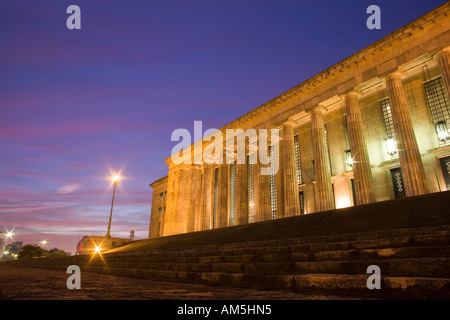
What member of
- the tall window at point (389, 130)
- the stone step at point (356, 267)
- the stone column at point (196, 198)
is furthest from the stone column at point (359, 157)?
the stone column at point (196, 198)

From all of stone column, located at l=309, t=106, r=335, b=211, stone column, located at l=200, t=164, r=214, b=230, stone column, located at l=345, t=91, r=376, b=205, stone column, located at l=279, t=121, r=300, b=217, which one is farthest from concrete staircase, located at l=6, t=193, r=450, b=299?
stone column, located at l=200, t=164, r=214, b=230

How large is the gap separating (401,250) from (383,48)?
14.9 m

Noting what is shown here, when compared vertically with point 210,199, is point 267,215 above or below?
below

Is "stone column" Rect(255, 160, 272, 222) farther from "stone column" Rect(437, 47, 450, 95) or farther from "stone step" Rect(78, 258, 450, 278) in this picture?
"stone step" Rect(78, 258, 450, 278)

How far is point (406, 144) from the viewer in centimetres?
1365

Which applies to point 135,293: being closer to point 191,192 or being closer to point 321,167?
point 321,167

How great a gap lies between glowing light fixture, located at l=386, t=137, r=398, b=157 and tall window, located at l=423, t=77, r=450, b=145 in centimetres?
243

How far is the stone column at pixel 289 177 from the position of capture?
60.2ft

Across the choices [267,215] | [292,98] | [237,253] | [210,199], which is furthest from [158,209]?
[237,253]

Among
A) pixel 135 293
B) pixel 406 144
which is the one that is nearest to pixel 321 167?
pixel 406 144
